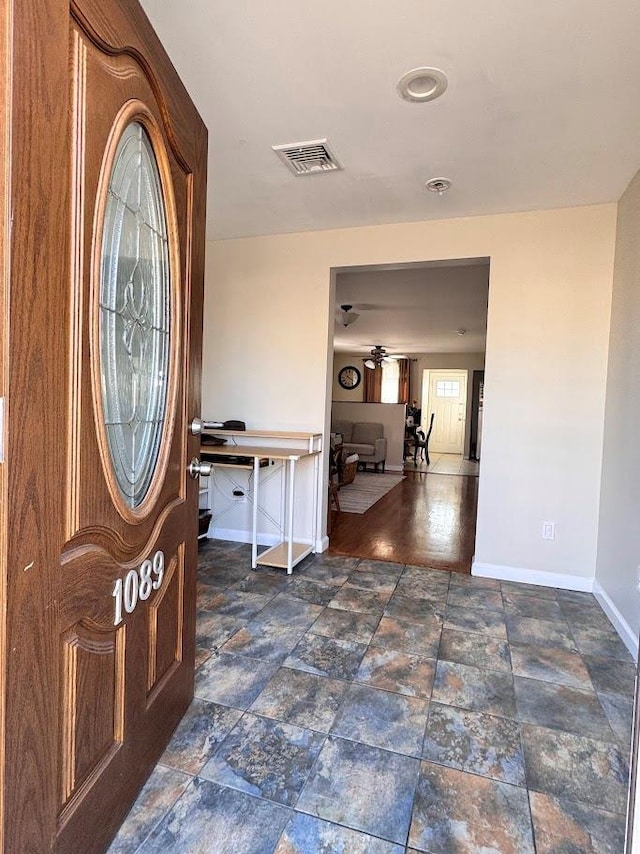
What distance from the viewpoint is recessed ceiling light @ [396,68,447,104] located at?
169 centimetres

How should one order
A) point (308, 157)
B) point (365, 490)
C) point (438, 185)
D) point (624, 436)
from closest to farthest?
point (308, 157) < point (624, 436) < point (438, 185) < point (365, 490)

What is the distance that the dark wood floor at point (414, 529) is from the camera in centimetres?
343

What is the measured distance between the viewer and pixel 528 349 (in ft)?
9.66

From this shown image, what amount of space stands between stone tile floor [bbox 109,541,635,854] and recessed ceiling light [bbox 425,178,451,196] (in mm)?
2401

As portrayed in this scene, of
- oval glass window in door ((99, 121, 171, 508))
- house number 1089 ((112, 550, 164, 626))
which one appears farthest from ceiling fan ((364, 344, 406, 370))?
house number 1089 ((112, 550, 164, 626))

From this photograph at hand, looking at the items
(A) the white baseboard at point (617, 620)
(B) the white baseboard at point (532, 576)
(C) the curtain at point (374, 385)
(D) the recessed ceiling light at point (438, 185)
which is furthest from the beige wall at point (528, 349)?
(C) the curtain at point (374, 385)

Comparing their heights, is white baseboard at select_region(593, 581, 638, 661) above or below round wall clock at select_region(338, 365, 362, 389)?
below

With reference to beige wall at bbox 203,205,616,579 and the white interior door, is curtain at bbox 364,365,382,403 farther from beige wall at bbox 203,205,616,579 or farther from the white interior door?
beige wall at bbox 203,205,616,579

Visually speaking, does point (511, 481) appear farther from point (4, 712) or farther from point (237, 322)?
point (4, 712)

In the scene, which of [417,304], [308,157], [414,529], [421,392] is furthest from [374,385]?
[308,157]

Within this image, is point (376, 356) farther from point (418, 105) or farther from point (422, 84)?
point (422, 84)

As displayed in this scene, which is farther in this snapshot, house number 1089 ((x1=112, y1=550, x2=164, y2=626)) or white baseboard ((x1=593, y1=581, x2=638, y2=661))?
white baseboard ((x1=593, y1=581, x2=638, y2=661))

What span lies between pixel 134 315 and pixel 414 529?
11.7ft

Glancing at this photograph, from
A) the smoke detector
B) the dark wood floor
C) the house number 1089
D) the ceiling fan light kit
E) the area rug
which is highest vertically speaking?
the smoke detector
